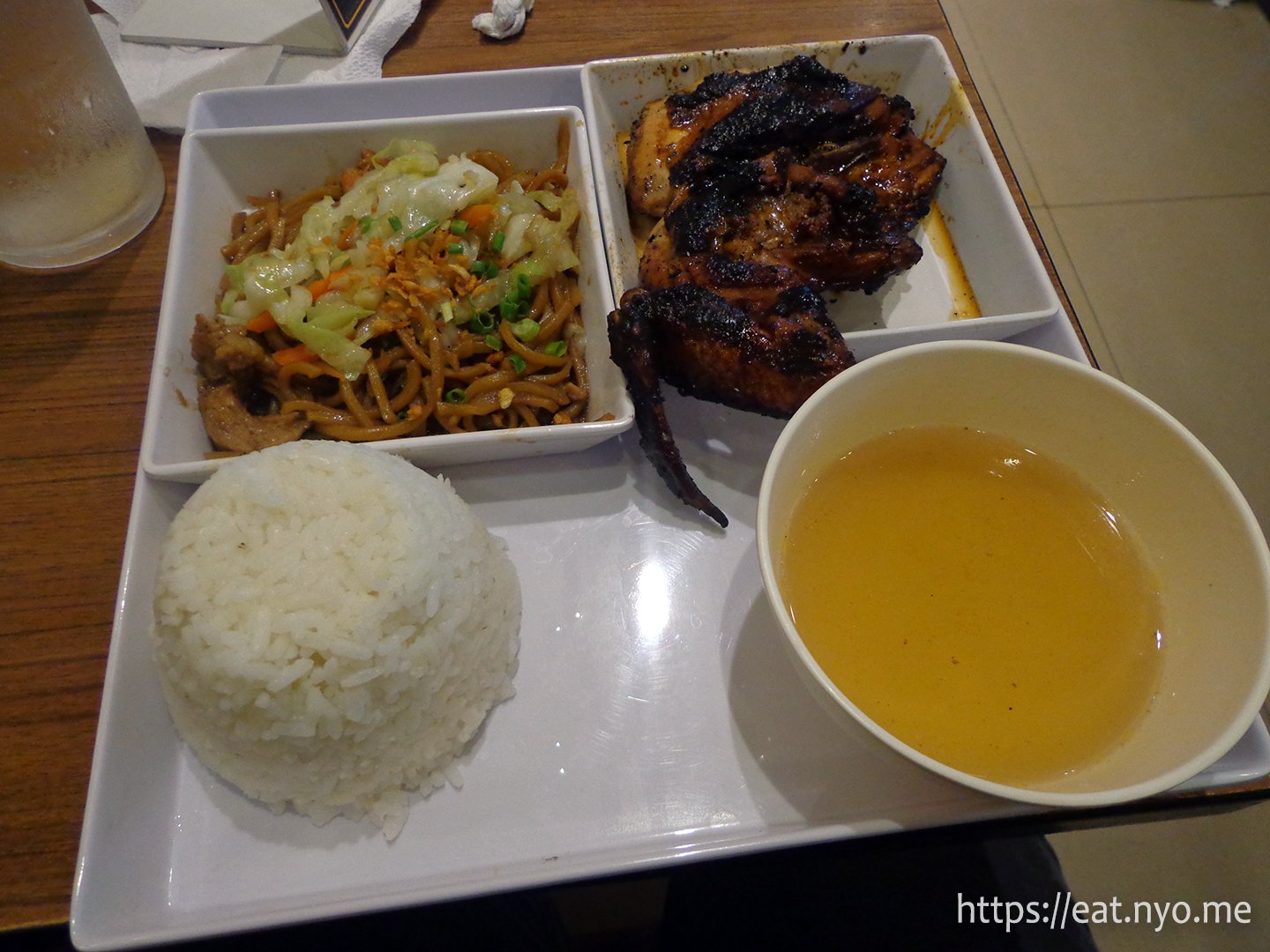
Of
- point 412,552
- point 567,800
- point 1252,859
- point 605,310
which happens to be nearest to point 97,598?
point 412,552

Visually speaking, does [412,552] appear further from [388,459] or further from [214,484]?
[214,484]

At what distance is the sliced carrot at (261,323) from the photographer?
152 cm

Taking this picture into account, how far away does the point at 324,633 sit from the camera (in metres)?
1.10

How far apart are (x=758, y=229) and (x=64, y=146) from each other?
142cm

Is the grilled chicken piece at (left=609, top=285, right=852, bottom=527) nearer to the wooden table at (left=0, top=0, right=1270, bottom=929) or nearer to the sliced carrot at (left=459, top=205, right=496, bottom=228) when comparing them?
the sliced carrot at (left=459, top=205, right=496, bottom=228)

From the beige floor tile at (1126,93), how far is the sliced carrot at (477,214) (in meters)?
1.93

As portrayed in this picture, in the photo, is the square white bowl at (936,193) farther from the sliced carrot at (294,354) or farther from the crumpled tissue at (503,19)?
the sliced carrot at (294,354)

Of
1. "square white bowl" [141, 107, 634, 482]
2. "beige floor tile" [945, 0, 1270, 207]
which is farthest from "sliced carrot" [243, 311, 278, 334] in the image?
"beige floor tile" [945, 0, 1270, 207]

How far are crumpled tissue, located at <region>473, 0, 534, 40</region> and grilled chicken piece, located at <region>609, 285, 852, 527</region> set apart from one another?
3.75ft

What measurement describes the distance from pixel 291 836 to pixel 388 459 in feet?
1.98

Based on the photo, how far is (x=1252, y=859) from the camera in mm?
1930

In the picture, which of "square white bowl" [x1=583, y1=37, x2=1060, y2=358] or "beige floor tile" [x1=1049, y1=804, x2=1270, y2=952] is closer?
"square white bowl" [x1=583, y1=37, x2=1060, y2=358]

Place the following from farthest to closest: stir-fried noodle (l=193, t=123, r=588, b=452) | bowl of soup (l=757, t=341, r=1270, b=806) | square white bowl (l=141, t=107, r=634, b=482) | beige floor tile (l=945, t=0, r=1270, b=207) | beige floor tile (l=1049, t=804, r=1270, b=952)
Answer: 1. beige floor tile (l=945, t=0, r=1270, b=207)
2. beige floor tile (l=1049, t=804, r=1270, b=952)
3. stir-fried noodle (l=193, t=123, r=588, b=452)
4. square white bowl (l=141, t=107, r=634, b=482)
5. bowl of soup (l=757, t=341, r=1270, b=806)

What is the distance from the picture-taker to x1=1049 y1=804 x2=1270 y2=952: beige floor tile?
73.0 inches
